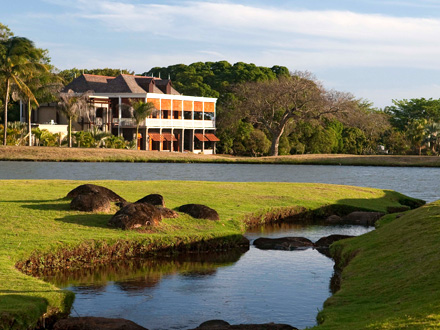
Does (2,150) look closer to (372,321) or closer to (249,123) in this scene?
(249,123)

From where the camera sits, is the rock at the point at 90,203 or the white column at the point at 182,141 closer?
the rock at the point at 90,203

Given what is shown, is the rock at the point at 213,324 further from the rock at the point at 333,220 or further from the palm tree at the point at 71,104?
the palm tree at the point at 71,104

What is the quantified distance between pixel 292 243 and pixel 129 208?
5527mm

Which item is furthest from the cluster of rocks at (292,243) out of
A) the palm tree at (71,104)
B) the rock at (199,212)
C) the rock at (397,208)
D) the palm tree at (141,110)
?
the palm tree at (141,110)

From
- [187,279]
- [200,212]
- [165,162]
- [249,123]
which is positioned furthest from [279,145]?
[187,279]

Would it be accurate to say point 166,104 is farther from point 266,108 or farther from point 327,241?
point 327,241

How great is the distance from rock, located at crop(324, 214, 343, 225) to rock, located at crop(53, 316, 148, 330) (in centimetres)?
1857

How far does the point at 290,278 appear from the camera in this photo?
61.1ft

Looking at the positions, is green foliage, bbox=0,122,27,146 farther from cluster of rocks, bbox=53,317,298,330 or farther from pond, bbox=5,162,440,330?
cluster of rocks, bbox=53,317,298,330

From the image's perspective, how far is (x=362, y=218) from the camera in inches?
1177

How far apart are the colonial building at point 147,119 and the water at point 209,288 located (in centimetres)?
6785

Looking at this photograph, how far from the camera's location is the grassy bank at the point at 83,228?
1362 cm

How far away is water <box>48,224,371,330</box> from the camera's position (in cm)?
1462

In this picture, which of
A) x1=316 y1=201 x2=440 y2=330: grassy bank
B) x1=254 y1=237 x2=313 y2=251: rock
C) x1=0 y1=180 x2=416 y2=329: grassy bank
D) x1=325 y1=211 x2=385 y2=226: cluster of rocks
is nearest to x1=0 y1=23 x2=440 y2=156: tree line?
x1=0 y1=180 x2=416 y2=329: grassy bank
